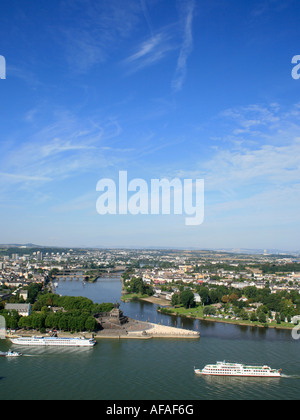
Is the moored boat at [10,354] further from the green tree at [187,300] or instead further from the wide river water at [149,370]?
the green tree at [187,300]

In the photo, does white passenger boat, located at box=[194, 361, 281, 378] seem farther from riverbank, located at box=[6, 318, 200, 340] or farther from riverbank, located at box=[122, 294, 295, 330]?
riverbank, located at box=[122, 294, 295, 330]

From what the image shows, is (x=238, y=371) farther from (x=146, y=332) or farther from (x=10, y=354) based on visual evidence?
(x=10, y=354)

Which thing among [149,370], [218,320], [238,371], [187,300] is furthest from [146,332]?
[187,300]

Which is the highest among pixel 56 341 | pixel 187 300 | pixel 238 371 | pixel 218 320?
pixel 187 300

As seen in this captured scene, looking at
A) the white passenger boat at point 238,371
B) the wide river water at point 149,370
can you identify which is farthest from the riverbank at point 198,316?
the white passenger boat at point 238,371

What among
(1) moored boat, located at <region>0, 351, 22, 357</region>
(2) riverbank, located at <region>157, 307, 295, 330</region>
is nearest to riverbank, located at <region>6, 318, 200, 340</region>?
(1) moored boat, located at <region>0, 351, 22, 357</region>
